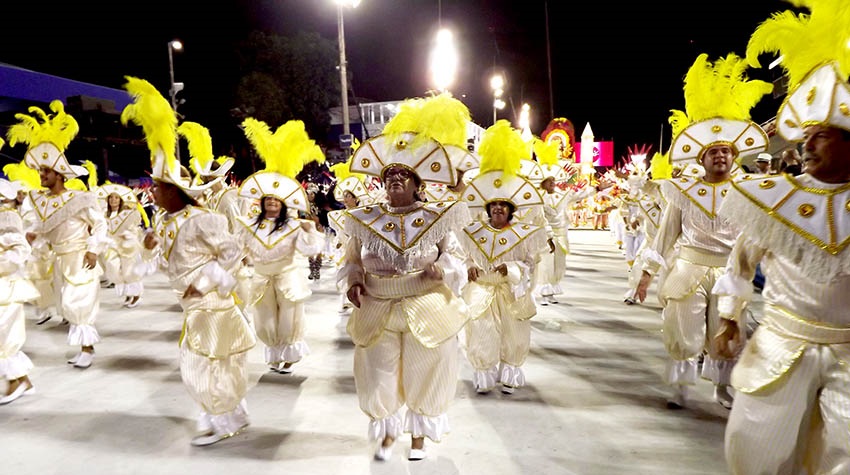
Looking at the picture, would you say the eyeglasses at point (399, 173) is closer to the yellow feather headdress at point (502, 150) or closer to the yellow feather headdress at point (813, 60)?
the yellow feather headdress at point (502, 150)

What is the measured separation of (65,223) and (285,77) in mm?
17029

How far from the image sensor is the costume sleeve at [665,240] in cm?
418

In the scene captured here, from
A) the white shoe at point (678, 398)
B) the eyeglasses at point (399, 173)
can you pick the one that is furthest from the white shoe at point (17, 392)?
the white shoe at point (678, 398)

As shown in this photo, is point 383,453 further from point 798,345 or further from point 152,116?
point 152,116

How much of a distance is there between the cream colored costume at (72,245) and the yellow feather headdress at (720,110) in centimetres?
572

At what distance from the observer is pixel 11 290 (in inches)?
175

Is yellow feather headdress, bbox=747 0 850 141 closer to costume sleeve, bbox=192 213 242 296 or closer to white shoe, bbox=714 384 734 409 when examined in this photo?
white shoe, bbox=714 384 734 409

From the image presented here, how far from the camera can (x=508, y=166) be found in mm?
4805

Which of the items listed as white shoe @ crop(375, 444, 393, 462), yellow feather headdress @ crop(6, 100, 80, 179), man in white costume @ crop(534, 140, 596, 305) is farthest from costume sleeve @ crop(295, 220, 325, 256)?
man in white costume @ crop(534, 140, 596, 305)

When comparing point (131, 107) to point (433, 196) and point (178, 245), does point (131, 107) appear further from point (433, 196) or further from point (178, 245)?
point (433, 196)

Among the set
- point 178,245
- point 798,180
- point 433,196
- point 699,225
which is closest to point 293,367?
point 178,245

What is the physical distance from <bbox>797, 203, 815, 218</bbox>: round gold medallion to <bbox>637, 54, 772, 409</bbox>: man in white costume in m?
1.90

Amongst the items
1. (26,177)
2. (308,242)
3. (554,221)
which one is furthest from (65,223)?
(554,221)

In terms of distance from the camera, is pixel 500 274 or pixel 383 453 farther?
pixel 500 274
